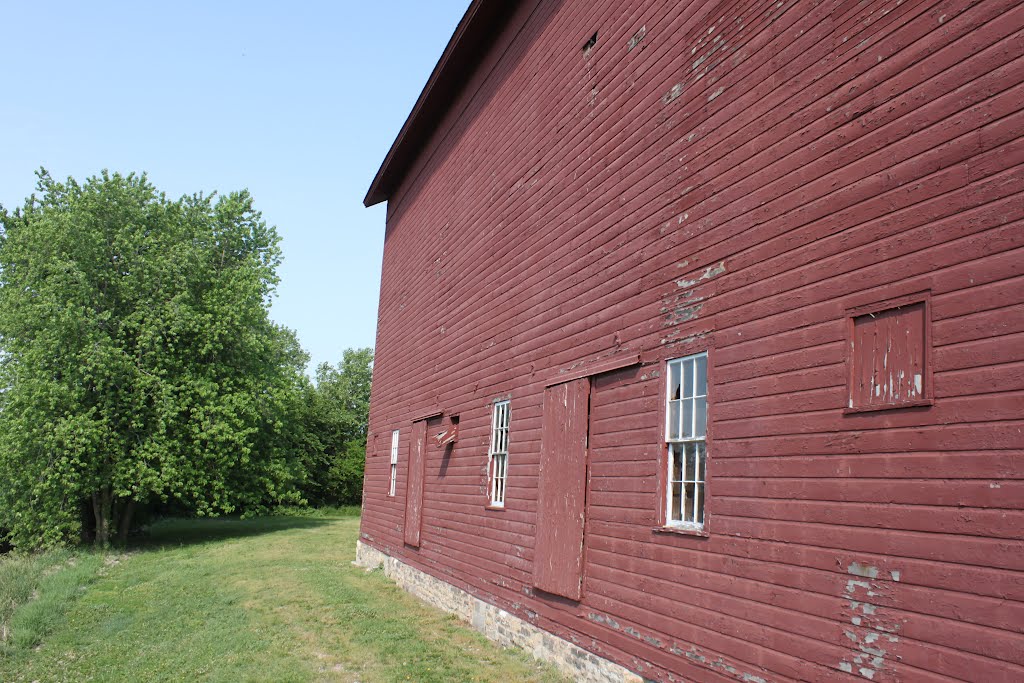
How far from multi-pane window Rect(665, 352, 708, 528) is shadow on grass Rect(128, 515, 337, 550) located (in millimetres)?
23180

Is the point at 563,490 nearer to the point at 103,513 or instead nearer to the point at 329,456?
the point at 103,513

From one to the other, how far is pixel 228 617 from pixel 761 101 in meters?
11.3

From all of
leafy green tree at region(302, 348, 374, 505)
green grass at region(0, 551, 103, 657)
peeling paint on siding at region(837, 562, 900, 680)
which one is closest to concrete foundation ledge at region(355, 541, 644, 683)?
peeling paint on siding at region(837, 562, 900, 680)

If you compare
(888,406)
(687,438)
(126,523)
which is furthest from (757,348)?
(126,523)

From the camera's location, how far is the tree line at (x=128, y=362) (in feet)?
72.3

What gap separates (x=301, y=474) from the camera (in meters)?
32.9

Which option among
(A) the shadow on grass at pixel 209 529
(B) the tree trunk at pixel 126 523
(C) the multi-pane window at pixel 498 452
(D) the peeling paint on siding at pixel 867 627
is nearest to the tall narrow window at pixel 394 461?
(C) the multi-pane window at pixel 498 452

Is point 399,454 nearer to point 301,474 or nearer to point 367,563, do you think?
A: point 367,563

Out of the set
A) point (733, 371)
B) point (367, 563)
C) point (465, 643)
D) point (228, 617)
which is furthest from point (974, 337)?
point (367, 563)

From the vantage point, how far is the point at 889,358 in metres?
5.11

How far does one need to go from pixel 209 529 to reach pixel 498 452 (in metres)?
24.7

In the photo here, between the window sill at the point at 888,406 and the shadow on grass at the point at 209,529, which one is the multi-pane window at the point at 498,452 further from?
the shadow on grass at the point at 209,529

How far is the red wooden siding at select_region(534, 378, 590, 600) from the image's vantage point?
885 cm

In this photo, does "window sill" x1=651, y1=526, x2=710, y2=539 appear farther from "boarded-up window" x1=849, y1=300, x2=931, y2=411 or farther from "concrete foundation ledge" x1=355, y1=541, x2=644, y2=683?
"boarded-up window" x1=849, y1=300, x2=931, y2=411
